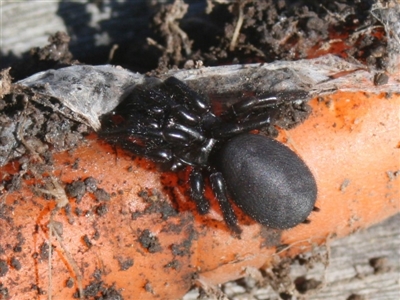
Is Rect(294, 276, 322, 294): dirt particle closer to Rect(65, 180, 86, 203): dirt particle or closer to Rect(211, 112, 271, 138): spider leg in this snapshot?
Rect(211, 112, 271, 138): spider leg

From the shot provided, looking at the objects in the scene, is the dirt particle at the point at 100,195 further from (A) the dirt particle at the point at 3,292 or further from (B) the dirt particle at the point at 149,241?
(A) the dirt particle at the point at 3,292

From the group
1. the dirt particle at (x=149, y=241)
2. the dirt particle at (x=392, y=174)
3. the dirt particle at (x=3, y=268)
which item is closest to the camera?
the dirt particle at (x=3, y=268)

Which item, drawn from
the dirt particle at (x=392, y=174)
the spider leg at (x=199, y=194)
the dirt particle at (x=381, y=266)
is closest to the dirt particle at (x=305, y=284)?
the dirt particle at (x=381, y=266)

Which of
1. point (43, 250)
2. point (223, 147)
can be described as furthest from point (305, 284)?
point (43, 250)

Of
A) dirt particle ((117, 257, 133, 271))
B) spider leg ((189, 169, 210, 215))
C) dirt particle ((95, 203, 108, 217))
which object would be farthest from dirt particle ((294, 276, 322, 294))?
dirt particle ((95, 203, 108, 217))

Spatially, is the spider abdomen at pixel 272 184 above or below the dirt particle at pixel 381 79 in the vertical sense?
below

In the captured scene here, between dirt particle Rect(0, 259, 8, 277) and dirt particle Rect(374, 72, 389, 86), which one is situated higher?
dirt particle Rect(374, 72, 389, 86)

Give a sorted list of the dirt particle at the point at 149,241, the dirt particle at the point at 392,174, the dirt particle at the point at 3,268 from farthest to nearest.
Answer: the dirt particle at the point at 392,174
the dirt particle at the point at 149,241
the dirt particle at the point at 3,268
